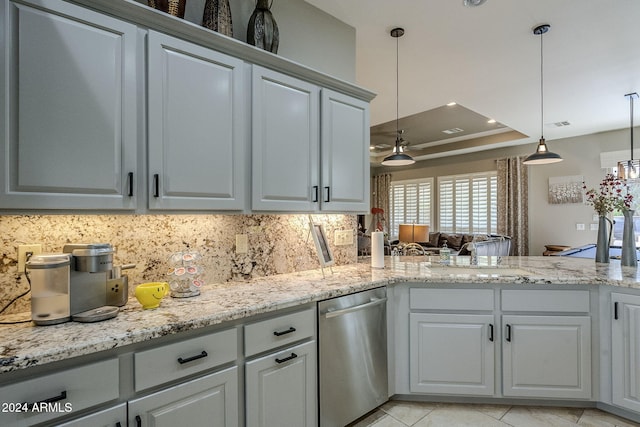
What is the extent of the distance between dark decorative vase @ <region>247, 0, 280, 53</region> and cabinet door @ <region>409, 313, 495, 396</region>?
204 cm

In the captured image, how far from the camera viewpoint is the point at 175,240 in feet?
6.00

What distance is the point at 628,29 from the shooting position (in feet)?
8.87

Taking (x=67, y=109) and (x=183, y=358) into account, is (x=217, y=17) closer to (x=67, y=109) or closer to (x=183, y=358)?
(x=67, y=109)

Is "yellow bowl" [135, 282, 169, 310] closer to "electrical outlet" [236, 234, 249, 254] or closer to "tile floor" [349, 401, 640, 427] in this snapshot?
"electrical outlet" [236, 234, 249, 254]

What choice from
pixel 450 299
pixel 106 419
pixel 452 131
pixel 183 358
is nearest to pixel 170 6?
pixel 183 358

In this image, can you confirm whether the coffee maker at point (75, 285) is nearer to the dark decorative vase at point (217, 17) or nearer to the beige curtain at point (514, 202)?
the dark decorative vase at point (217, 17)

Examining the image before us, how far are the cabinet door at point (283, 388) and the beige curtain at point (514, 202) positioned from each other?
657 cm

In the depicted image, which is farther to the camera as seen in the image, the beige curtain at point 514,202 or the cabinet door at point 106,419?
the beige curtain at point 514,202

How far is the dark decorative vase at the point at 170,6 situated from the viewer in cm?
159

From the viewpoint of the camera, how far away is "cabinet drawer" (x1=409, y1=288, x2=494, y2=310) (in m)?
2.19

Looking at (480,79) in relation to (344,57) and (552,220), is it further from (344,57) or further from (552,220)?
(552,220)

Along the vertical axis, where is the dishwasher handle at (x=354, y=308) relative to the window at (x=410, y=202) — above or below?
below

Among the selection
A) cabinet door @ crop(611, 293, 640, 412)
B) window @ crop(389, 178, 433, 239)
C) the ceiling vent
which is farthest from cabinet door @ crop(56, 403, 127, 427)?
window @ crop(389, 178, 433, 239)

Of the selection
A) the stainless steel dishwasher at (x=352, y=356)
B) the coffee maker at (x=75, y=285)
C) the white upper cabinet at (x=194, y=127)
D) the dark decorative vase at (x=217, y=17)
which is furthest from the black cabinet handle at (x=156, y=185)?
the stainless steel dishwasher at (x=352, y=356)
